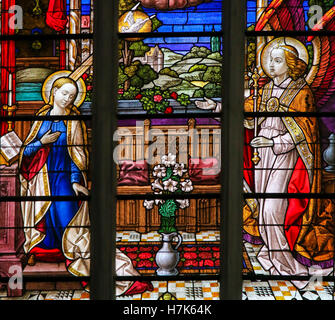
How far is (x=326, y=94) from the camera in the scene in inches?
118

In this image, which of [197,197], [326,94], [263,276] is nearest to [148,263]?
[197,197]

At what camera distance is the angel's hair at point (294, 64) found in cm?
303

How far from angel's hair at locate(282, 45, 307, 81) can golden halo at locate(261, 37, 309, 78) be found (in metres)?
0.03

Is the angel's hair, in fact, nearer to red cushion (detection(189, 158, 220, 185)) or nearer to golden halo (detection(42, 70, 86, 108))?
red cushion (detection(189, 158, 220, 185))

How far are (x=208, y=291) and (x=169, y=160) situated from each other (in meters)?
0.93

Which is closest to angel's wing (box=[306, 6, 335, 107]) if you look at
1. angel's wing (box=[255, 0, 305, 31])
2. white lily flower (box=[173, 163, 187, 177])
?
angel's wing (box=[255, 0, 305, 31])

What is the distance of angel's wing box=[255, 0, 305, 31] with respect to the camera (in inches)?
121

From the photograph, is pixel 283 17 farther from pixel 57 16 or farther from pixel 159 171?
pixel 57 16

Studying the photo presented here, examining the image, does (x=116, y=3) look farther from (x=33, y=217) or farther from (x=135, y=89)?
(x=33, y=217)

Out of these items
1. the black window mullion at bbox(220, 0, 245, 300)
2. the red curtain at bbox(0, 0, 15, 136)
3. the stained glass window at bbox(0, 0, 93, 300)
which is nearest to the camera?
the black window mullion at bbox(220, 0, 245, 300)

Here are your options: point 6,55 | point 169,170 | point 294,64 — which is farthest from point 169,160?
point 6,55

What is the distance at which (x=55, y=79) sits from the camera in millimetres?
3051
